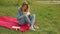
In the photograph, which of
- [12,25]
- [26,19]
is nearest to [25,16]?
[26,19]

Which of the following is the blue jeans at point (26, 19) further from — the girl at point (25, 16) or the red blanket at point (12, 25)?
the red blanket at point (12, 25)

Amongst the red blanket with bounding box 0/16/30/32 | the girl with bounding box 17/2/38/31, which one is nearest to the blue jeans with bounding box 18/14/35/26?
the girl with bounding box 17/2/38/31

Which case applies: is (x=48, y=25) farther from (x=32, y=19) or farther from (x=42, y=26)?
(x=32, y=19)

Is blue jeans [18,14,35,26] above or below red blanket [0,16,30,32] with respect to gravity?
above

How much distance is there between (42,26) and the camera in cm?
650

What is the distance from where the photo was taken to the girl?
6.04 m

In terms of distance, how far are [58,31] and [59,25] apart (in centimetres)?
65

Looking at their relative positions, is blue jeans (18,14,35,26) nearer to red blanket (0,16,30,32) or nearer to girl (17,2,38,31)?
girl (17,2,38,31)

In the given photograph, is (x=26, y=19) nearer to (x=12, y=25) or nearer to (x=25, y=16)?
(x=25, y=16)

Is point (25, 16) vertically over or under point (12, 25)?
over

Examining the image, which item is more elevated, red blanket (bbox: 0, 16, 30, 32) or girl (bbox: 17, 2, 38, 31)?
girl (bbox: 17, 2, 38, 31)

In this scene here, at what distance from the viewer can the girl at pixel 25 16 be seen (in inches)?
238

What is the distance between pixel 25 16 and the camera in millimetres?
5988

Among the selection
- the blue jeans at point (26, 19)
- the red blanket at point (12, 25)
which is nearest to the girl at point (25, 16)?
the blue jeans at point (26, 19)
